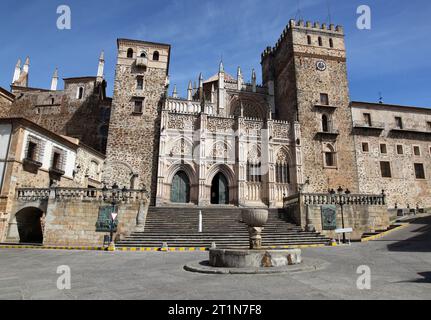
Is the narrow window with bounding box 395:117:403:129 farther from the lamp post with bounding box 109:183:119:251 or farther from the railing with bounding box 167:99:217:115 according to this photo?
the lamp post with bounding box 109:183:119:251

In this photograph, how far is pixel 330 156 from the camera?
92.6ft

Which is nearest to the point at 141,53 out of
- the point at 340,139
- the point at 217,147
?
the point at 217,147

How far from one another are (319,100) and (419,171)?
13.1 meters

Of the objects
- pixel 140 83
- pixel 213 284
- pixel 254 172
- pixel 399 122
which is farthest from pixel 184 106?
pixel 213 284

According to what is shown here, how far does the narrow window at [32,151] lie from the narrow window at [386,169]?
1277 inches

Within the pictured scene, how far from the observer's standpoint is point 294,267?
21.8 ft

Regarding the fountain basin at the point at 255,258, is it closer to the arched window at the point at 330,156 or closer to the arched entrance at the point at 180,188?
the arched entrance at the point at 180,188

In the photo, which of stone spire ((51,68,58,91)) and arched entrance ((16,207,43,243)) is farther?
stone spire ((51,68,58,91))

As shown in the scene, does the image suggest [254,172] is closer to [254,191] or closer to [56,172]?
[254,191]

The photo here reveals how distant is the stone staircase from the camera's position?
47.9 ft

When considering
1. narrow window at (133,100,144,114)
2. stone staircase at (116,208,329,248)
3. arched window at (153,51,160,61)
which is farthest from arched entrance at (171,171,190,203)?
arched window at (153,51,160,61)

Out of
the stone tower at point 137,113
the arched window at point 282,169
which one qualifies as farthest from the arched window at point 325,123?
the stone tower at point 137,113

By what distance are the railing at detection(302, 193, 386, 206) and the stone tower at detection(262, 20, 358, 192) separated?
7.41 meters
